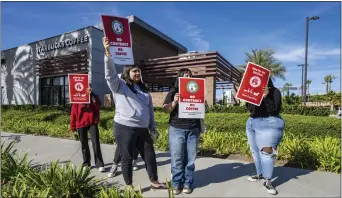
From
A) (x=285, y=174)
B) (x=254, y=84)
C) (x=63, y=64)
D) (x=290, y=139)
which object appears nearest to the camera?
(x=254, y=84)

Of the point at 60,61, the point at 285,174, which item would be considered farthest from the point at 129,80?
the point at 60,61

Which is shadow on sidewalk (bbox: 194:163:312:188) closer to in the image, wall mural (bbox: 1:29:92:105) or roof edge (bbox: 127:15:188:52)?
roof edge (bbox: 127:15:188:52)

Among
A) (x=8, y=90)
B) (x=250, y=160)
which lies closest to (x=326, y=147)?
(x=250, y=160)

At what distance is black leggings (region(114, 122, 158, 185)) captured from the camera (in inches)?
152

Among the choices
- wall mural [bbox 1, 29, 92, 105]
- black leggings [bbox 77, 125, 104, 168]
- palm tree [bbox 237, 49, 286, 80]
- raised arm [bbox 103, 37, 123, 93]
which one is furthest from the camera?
palm tree [bbox 237, 49, 286, 80]

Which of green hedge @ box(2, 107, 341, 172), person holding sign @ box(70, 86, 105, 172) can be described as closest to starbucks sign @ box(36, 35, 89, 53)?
green hedge @ box(2, 107, 341, 172)

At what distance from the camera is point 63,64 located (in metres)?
21.1

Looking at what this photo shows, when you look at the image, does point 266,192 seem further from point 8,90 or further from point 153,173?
point 8,90

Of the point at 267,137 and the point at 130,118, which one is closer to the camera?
the point at 130,118

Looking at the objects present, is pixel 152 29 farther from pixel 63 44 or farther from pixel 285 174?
pixel 285 174

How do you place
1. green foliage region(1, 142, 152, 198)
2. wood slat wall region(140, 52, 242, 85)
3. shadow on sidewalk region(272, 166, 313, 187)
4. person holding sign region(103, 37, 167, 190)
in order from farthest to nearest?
wood slat wall region(140, 52, 242, 85) → shadow on sidewalk region(272, 166, 313, 187) → person holding sign region(103, 37, 167, 190) → green foliage region(1, 142, 152, 198)

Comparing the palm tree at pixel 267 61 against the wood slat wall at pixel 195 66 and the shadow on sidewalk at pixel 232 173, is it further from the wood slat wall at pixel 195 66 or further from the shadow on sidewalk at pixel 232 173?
the shadow on sidewalk at pixel 232 173

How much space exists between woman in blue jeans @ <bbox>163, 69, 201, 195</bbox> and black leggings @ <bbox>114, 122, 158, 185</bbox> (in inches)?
12.4

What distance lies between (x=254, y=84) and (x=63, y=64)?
19.3m
